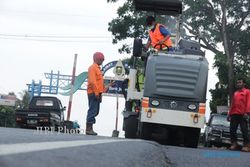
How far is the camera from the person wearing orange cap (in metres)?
11.8

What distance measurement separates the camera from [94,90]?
11.8m

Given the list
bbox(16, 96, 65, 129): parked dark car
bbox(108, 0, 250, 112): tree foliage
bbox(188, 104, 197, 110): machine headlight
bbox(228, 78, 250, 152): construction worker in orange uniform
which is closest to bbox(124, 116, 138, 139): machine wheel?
bbox(188, 104, 197, 110): machine headlight

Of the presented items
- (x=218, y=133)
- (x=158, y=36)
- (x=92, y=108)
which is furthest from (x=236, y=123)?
(x=218, y=133)

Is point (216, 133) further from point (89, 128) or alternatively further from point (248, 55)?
point (89, 128)

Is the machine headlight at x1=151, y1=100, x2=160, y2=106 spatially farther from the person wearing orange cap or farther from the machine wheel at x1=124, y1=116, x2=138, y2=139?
the person wearing orange cap

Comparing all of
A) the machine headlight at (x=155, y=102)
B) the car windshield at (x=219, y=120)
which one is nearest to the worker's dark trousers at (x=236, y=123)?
the machine headlight at (x=155, y=102)

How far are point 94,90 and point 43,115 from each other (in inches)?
475

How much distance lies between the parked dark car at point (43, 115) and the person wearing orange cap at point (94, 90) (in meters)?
10.2

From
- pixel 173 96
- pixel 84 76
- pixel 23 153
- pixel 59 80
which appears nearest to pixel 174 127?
pixel 173 96

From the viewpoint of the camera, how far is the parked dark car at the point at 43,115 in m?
23.5

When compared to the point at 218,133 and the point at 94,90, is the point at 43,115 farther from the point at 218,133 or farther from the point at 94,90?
the point at 94,90

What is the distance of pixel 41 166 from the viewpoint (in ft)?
6.05

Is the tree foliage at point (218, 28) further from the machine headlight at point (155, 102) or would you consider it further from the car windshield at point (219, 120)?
the machine headlight at point (155, 102)

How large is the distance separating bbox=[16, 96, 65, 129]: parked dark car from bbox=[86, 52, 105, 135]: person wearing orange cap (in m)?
10.2
